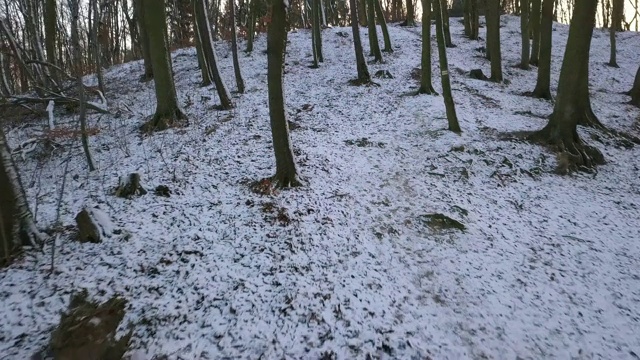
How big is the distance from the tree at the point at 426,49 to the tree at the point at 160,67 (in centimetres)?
762

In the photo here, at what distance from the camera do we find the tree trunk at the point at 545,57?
13.4m

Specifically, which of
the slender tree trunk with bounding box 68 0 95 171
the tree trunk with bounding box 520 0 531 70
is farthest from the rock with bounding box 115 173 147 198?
the tree trunk with bounding box 520 0 531 70

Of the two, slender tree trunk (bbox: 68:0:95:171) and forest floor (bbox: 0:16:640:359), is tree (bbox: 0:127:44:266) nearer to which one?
forest floor (bbox: 0:16:640:359)

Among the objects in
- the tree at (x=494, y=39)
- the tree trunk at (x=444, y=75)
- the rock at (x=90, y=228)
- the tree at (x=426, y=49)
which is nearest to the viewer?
Answer: the rock at (x=90, y=228)

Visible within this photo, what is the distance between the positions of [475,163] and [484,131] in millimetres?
2118

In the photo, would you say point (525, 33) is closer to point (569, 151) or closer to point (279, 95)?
point (569, 151)

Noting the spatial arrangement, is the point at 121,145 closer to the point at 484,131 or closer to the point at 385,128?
the point at 385,128

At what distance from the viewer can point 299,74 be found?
1588cm

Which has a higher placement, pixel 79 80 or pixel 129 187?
pixel 79 80

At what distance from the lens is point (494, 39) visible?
49.1 ft

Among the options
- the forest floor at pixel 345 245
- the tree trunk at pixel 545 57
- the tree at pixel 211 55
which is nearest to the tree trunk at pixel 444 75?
the forest floor at pixel 345 245

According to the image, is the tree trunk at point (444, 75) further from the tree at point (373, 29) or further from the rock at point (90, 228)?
the rock at point (90, 228)

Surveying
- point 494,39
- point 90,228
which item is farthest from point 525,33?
point 90,228

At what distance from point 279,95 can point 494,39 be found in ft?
41.7
